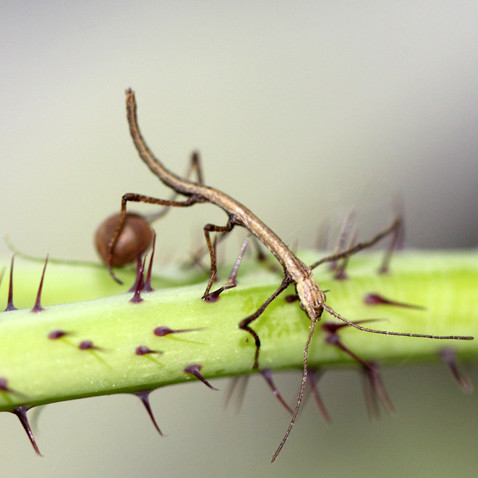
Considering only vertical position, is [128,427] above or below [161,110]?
below

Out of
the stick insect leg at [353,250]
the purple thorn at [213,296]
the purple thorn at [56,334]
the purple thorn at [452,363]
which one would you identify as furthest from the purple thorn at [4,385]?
the purple thorn at [452,363]

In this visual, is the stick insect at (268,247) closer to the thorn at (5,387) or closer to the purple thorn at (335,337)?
the purple thorn at (335,337)

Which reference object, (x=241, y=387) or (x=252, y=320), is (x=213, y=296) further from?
(x=241, y=387)

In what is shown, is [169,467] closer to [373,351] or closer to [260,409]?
[260,409]

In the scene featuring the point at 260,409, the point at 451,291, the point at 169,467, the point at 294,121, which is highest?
the point at 294,121

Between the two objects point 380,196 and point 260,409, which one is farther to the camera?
point 380,196

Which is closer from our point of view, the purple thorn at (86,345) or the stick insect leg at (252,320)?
the purple thorn at (86,345)

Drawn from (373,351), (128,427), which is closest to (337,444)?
(128,427)

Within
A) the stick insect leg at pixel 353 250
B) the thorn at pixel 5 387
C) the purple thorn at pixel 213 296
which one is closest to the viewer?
the thorn at pixel 5 387
